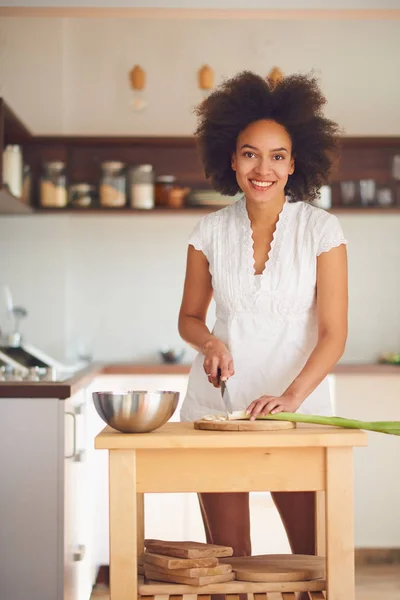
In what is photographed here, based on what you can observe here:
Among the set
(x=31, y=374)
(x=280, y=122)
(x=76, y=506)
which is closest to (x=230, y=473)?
(x=280, y=122)

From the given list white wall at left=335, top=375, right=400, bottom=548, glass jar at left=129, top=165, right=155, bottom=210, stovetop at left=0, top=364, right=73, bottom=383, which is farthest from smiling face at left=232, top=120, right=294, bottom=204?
glass jar at left=129, top=165, right=155, bottom=210

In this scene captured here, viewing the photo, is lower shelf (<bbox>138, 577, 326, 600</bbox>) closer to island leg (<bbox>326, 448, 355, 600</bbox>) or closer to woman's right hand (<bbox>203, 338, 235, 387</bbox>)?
island leg (<bbox>326, 448, 355, 600</bbox>)

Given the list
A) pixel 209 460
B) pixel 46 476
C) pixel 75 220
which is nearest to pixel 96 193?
pixel 75 220

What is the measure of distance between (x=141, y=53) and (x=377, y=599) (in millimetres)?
3039

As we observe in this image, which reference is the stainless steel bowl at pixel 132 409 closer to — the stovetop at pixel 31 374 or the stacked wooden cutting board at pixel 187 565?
the stacked wooden cutting board at pixel 187 565

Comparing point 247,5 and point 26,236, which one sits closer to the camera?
point 247,5

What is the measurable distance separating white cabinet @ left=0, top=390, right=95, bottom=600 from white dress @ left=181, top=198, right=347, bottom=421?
1.96 feet

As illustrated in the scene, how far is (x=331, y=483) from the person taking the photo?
162 centimetres

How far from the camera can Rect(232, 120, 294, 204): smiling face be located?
2.13 m

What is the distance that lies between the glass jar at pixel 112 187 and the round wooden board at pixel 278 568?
3.06m

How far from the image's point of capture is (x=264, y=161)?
2.13m

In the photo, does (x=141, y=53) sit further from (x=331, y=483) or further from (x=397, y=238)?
(x=331, y=483)

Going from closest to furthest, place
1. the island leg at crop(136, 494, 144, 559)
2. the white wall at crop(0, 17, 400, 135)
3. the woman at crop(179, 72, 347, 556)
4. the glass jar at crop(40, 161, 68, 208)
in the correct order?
the island leg at crop(136, 494, 144, 559) < the woman at crop(179, 72, 347, 556) < the glass jar at crop(40, 161, 68, 208) < the white wall at crop(0, 17, 400, 135)

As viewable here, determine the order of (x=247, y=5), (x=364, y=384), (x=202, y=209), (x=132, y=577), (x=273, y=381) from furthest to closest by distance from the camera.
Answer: (x=202, y=209), (x=364, y=384), (x=247, y=5), (x=273, y=381), (x=132, y=577)
